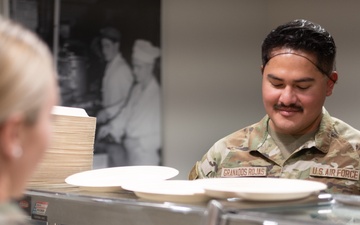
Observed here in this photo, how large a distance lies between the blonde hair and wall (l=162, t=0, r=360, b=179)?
11.0 ft

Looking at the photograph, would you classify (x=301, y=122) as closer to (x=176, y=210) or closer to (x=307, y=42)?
(x=307, y=42)

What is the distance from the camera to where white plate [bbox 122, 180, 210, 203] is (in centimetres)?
130

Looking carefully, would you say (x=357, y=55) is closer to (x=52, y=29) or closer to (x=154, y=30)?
(x=154, y=30)

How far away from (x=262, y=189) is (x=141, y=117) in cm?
286

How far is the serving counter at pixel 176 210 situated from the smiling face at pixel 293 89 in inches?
35.3

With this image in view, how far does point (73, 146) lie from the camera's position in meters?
1.87

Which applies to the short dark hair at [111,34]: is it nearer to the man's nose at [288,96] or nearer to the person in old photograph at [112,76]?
the person in old photograph at [112,76]

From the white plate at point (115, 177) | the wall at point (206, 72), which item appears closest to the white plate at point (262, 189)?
the white plate at point (115, 177)

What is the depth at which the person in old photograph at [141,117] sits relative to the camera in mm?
3989

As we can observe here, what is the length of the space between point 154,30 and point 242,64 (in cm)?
86

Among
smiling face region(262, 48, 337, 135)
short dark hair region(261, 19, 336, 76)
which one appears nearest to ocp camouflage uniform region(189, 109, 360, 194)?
smiling face region(262, 48, 337, 135)

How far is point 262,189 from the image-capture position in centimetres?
123

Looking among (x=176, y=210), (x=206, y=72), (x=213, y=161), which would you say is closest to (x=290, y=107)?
(x=213, y=161)

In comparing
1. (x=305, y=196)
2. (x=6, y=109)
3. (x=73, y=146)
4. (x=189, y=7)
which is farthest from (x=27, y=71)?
(x=189, y=7)
